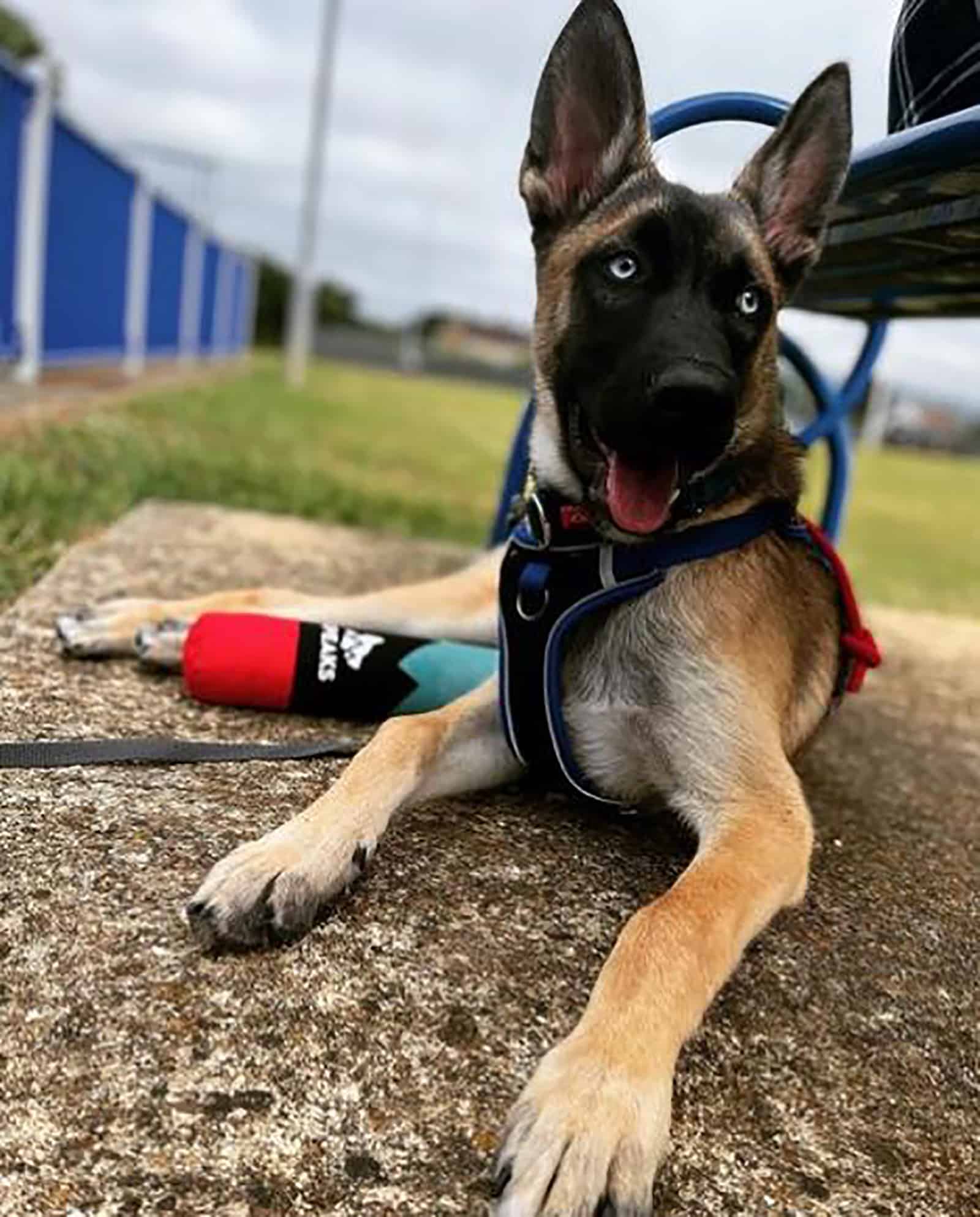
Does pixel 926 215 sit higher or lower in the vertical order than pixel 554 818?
higher

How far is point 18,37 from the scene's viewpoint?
33.5 m

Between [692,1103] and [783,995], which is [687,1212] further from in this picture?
[783,995]

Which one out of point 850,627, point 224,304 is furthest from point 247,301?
point 850,627

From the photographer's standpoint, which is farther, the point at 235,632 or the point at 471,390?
the point at 471,390

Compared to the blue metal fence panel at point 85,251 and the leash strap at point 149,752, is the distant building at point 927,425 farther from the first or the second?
the leash strap at point 149,752

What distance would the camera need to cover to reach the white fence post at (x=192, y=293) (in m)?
22.1

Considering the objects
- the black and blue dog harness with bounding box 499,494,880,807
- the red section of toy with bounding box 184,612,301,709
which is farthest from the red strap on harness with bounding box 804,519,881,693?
the red section of toy with bounding box 184,612,301,709

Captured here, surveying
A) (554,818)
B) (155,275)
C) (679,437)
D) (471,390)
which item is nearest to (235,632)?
(554,818)

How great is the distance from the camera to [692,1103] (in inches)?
70.9

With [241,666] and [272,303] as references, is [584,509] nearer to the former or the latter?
[241,666]

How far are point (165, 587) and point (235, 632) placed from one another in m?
1.37

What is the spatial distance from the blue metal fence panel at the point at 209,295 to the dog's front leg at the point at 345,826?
936 inches

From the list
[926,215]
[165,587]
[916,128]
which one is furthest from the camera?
[165,587]

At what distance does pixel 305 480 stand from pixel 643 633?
6210 mm
